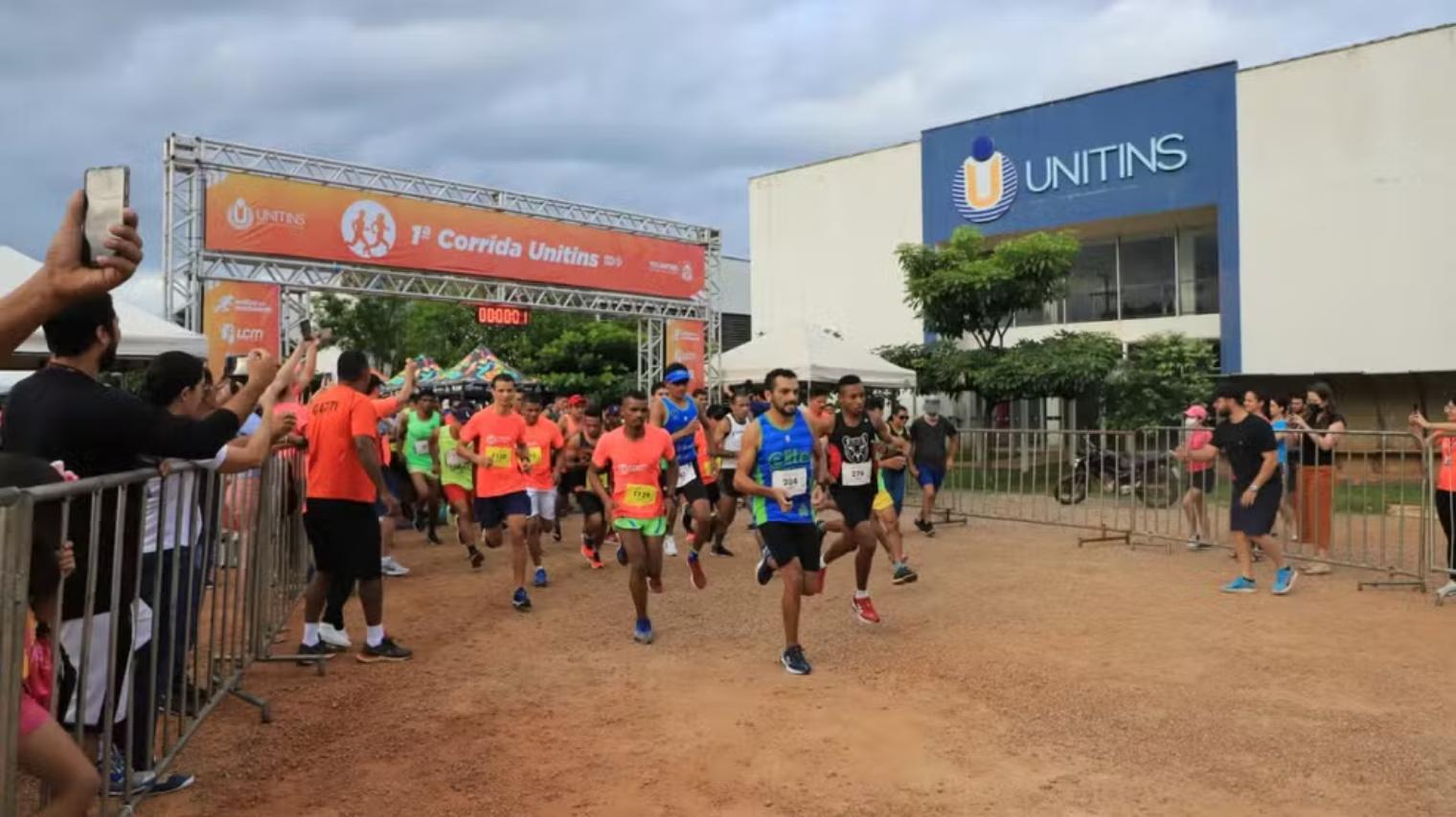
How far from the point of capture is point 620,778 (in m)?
4.33

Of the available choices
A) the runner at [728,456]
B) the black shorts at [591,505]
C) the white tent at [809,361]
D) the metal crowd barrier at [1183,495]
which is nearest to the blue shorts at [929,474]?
the metal crowd barrier at [1183,495]

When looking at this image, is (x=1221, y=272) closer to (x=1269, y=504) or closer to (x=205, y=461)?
(x=1269, y=504)

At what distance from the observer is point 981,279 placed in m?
20.6

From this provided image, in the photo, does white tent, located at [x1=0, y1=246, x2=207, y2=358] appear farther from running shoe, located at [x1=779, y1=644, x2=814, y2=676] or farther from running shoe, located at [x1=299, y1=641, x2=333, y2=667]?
running shoe, located at [x1=779, y1=644, x2=814, y2=676]

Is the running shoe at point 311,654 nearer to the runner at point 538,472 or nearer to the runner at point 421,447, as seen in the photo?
the runner at point 538,472

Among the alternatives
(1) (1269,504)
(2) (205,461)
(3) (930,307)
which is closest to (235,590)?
(2) (205,461)

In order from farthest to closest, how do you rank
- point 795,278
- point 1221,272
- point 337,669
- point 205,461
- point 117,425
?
1. point 795,278
2. point 1221,272
3. point 337,669
4. point 205,461
5. point 117,425

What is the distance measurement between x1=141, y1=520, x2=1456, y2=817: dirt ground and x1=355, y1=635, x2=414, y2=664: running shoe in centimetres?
11

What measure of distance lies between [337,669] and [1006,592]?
5.42 meters

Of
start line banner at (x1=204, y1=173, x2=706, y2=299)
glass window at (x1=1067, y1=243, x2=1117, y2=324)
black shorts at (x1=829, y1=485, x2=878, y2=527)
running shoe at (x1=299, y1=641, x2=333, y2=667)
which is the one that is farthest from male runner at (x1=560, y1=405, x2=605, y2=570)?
glass window at (x1=1067, y1=243, x2=1117, y2=324)

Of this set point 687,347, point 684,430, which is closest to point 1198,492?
point 684,430

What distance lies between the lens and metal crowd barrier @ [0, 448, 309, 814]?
101 inches

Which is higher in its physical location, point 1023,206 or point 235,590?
point 1023,206

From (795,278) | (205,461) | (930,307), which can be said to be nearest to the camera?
(205,461)
